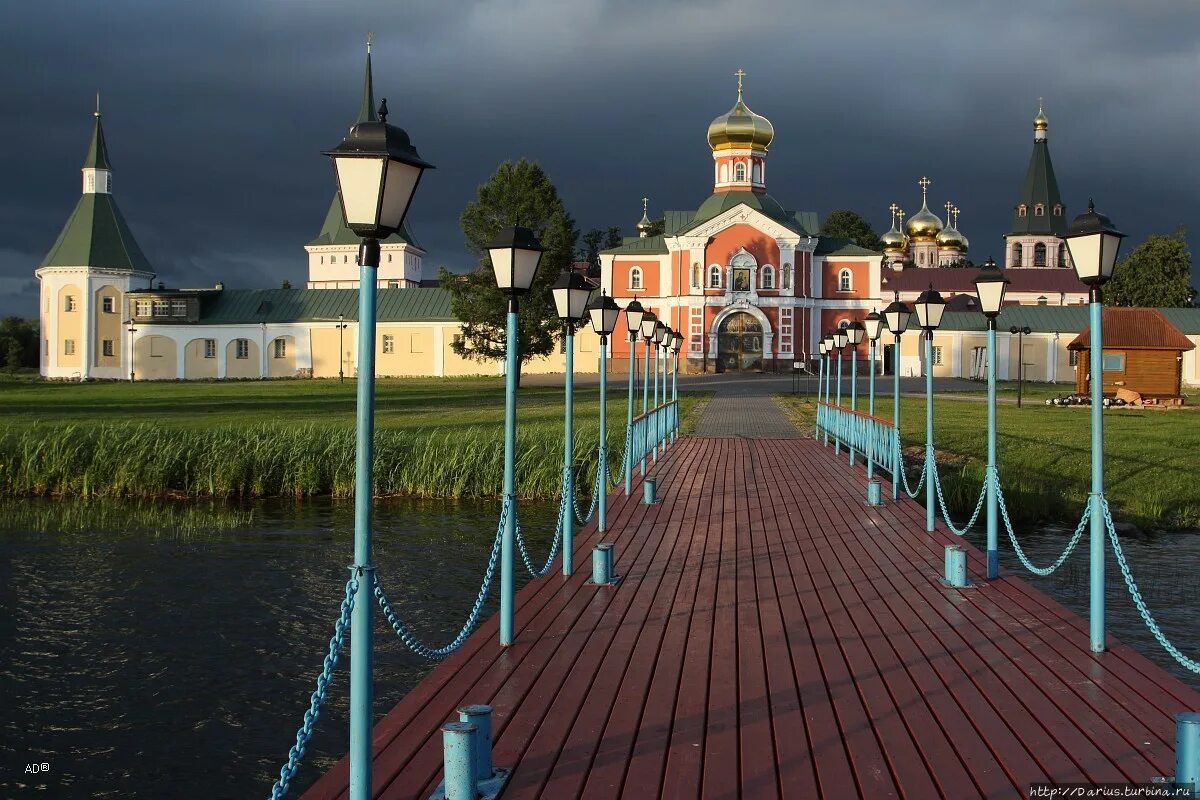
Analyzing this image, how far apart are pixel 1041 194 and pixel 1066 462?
69.0 m

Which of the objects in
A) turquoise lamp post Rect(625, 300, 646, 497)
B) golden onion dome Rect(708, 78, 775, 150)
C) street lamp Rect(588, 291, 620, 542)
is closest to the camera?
street lamp Rect(588, 291, 620, 542)

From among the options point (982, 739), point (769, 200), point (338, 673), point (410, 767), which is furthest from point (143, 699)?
point (769, 200)

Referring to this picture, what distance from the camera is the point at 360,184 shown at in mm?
4215

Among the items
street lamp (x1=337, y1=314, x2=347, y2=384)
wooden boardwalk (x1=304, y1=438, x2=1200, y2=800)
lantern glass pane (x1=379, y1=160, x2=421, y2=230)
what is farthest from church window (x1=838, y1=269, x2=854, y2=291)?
lantern glass pane (x1=379, y1=160, x2=421, y2=230)

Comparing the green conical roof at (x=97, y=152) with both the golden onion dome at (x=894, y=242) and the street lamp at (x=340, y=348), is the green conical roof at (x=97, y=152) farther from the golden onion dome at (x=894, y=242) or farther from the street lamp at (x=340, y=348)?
the golden onion dome at (x=894, y=242)

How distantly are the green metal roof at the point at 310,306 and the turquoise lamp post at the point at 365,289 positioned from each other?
5251cm

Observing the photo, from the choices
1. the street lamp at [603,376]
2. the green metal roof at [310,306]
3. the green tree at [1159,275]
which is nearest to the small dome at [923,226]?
the green tree at [1159,275]

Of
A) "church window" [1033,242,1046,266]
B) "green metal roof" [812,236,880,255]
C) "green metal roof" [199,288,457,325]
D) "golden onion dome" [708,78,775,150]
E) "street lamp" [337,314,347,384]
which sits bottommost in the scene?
"street lamp" [337,314,347,384]

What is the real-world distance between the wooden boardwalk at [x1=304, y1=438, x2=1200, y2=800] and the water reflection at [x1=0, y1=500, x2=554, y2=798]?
1.66 m

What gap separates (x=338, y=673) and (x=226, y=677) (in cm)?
83

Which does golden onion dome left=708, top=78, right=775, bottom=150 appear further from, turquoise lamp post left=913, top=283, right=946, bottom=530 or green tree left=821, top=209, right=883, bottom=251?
turquoise lamp post left=913, top=283, right=946, bottom=530

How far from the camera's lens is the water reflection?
689 centimetres

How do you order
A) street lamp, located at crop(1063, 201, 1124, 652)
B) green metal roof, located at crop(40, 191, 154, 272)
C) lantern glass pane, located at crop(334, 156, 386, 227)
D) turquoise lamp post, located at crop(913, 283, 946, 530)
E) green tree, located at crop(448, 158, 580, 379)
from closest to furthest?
1. lantern glass pane, located at crop(334, 156, 386, 227)
2. street lamp, located at crop(1063, 201, 1124, 652)
3. turquoise lamp post, located at crop(913, 283, 946, 530)
4. green tree, located at crop(448, 158, 580, 379)
5. green metal roof, located at crop(40, 191, 154, 272)

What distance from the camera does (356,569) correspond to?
422cm
